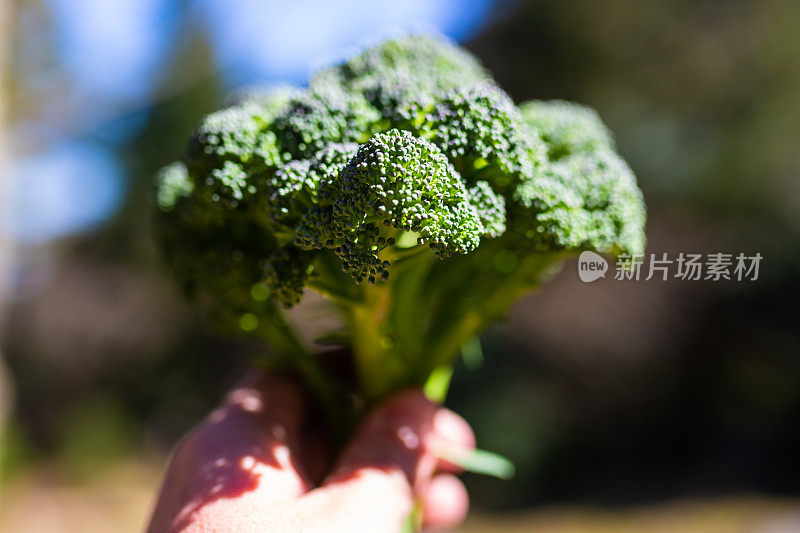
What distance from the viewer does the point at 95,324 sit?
29.1 ft

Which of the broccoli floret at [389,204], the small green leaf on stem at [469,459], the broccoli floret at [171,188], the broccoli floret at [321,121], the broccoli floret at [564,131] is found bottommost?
the small green leaf on stem at [469,459]

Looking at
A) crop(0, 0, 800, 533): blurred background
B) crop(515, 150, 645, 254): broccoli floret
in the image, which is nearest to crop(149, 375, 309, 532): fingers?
crop(515, 150, 645, 254): broccoli floret

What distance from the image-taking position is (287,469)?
127 centimetres

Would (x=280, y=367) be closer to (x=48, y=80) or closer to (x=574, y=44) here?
(x=48, y=80)

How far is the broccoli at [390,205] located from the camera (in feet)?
3.48

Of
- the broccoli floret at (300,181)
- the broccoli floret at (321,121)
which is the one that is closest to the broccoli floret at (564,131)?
the broccoli floret at (321,121)

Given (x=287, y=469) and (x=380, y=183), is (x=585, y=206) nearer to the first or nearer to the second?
(x=380, y=183)

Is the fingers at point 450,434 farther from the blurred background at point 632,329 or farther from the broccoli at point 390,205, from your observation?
the blurred background at point 632,329

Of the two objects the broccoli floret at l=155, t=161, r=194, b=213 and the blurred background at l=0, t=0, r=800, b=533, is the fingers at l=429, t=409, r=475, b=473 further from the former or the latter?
the blurred background at l=0, t=0, r=800, b=533

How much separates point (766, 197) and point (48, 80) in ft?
25.7

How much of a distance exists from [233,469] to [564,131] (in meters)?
1.23

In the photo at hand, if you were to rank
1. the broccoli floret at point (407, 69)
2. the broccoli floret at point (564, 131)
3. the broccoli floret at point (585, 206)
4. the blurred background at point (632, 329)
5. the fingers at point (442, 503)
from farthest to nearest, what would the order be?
the blurred background at point (632, 329) → the fingers at point (442, 503) → the broccoli floret at point (564, 131) → the broccoli floret at point (407, 69) → the broccoli floret at point (585, 206)

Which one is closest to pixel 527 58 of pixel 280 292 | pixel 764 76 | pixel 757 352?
pixel 764 76

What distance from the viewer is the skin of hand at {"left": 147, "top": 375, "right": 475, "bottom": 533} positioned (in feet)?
3.69
